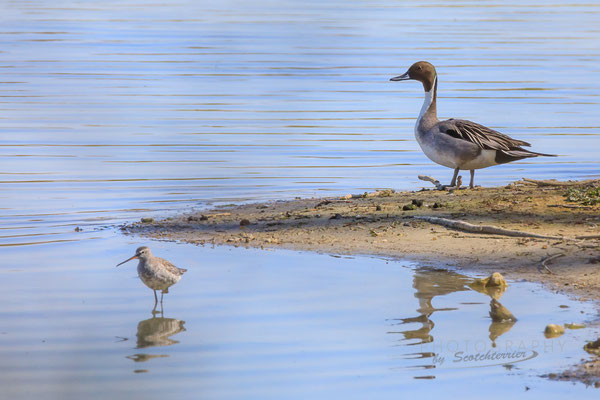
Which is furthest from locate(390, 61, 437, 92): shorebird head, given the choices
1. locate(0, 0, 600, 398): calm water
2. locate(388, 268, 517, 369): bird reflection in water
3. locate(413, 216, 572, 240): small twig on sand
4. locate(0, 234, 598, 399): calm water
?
locate(388, 268, 517, 369): bird reflection in water

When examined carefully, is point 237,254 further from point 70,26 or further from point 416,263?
point 70,26

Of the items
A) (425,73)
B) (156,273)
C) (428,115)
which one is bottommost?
(156,273)

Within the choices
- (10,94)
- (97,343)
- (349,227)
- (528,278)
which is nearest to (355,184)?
(349,227)

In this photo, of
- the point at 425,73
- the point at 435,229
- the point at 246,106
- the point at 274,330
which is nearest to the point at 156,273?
the point at 274,330

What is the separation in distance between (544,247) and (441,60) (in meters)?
16.0

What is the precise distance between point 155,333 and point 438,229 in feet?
12.0

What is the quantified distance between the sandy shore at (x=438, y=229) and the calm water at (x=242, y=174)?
0.43 meters

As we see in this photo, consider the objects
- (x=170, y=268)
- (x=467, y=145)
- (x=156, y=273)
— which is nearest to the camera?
(x=156, y=273)

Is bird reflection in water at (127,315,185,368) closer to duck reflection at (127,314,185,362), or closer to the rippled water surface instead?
duck reflection at (127,314,185,362)

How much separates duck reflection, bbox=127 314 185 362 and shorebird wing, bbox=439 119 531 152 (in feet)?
16.5

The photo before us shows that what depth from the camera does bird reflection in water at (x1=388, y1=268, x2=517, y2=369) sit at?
262 inches

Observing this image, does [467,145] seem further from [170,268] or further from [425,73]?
[170,268]

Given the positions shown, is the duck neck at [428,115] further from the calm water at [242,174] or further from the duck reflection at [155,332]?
the duck reflection at [155,332]

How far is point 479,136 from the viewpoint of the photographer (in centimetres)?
1130
